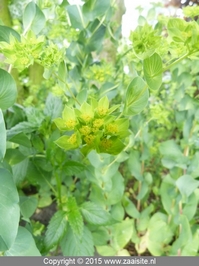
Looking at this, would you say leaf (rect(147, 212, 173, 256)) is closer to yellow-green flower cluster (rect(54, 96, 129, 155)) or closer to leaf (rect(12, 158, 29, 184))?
leaf (rect(12, 158, 29, 184))

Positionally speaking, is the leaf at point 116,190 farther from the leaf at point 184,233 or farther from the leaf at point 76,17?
the leaf at point 76,17

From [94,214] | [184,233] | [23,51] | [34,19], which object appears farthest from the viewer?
[184,233]

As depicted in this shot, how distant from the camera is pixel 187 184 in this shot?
0.58 m

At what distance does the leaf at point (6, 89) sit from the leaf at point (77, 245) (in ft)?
0.88

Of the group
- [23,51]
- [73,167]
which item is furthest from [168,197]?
[23,51]

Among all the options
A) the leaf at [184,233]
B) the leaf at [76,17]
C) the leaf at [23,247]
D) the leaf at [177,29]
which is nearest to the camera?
the leaf at [177,29]

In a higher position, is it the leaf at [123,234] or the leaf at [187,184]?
the leaf at [187,184]

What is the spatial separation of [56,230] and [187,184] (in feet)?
0.87

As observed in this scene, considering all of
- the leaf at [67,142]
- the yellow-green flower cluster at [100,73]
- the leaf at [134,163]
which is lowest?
the leaf at [134,163]

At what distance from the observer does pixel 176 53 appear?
29 cm

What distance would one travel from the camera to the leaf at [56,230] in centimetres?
46

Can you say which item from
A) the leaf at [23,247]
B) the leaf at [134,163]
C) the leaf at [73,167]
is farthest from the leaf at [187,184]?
the leaf at [23,247]

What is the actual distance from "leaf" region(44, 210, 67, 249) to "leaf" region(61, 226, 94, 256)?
0.03m

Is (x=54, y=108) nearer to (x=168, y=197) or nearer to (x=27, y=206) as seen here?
(x=27, y=206)
